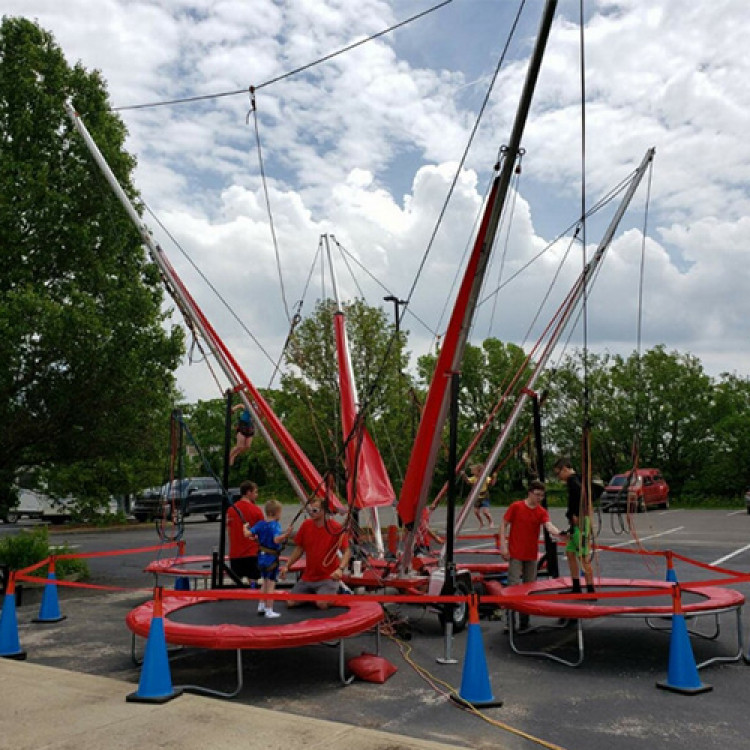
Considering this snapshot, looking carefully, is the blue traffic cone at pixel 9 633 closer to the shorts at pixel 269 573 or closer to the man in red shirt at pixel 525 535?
the shorts at pixel 269 573

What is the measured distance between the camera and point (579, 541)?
8.23 meters

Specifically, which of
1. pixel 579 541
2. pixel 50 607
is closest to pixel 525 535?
pixel 579 541

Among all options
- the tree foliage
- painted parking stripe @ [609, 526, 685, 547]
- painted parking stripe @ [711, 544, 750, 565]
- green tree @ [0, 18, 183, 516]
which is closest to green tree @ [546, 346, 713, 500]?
the tree foliage

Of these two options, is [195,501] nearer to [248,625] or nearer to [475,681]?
[248,625]

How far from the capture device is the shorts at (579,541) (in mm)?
8031

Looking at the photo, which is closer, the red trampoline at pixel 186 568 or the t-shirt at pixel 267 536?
the t-shirt at pixel 267 536

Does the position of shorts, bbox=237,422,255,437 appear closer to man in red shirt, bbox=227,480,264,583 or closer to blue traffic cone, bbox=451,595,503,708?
man in red shirt, bbox=227,480,264,583

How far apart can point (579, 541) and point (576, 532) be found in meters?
0.56

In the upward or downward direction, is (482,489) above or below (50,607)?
above

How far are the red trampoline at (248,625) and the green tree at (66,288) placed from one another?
5.85 m

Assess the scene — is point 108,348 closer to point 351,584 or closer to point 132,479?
point 132,479

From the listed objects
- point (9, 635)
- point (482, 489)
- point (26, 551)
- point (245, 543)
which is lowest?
point (9, 635)

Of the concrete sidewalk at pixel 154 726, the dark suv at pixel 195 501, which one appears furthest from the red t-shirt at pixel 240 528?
the dark suv at pixel 195 501

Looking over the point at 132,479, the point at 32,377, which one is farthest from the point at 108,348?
the point at 132,479
